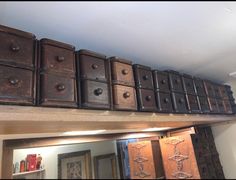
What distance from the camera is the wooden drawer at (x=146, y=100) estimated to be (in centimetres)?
110

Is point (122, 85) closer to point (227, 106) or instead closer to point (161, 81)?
point (161, 81)

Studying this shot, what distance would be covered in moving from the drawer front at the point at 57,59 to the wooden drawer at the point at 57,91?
39 millimetres

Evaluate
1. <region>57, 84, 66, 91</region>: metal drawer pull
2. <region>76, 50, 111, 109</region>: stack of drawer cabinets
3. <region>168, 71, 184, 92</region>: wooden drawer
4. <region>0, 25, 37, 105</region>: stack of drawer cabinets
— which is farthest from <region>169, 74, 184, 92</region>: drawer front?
<region>0, 25, 37, 105</region>: stack of drawer cabinets

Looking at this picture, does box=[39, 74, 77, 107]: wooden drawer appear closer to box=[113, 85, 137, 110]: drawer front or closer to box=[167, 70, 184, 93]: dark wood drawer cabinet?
box=[113, 85, 137, 110]: drawer front

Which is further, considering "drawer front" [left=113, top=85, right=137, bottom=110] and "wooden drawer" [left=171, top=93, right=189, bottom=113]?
"wooden drawer" [left=171, top=93, right=189, bottom=113]

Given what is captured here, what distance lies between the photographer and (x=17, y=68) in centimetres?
71

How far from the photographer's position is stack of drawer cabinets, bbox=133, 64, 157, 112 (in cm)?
111

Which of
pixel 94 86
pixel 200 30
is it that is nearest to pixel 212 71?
pixel 200 30

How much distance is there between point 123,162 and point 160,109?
87cm

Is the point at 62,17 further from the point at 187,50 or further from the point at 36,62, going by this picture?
the point at 187,50

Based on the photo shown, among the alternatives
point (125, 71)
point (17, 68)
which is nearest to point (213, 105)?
point (125, 71)

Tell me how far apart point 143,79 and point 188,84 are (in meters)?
0.50

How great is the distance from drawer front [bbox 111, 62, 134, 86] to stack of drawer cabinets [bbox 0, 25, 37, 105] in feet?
1.33

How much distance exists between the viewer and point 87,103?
870 mm
